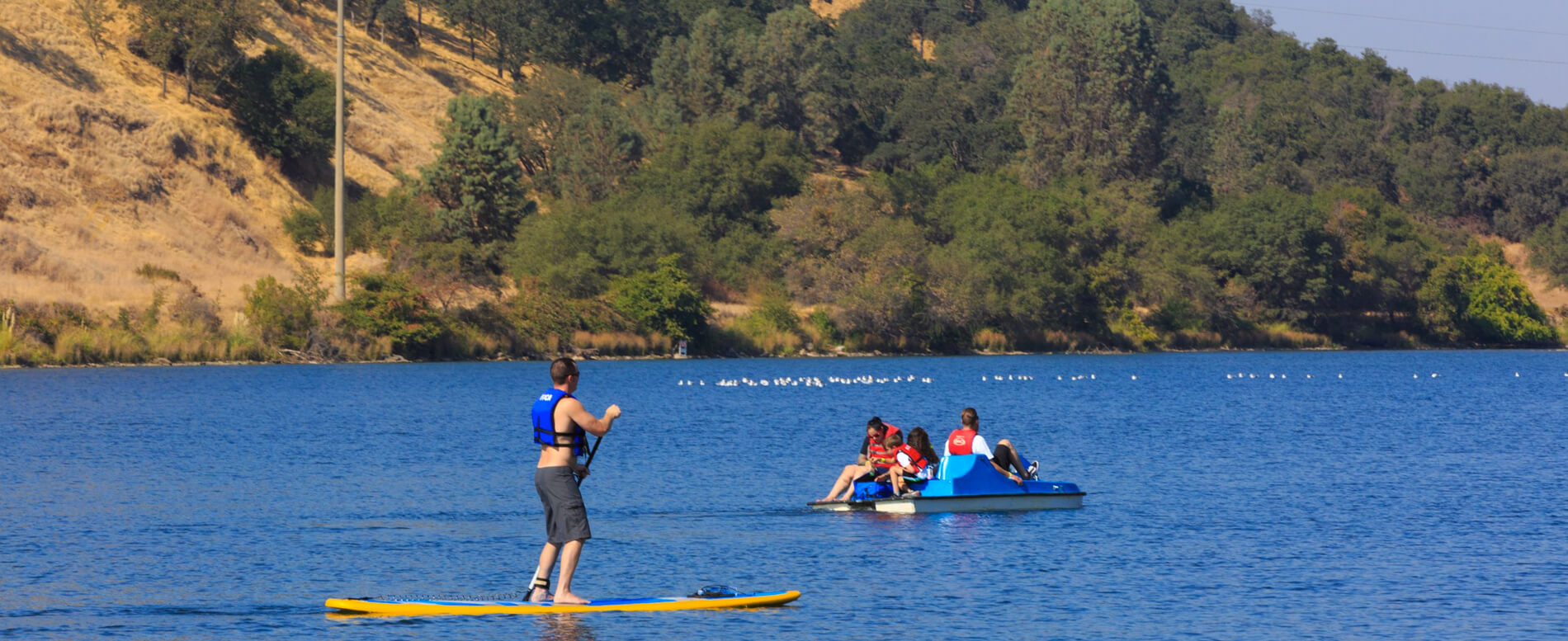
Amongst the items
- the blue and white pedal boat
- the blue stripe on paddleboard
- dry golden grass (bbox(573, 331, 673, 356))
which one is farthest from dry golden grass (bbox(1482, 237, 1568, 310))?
the blue stripe on paddleboard

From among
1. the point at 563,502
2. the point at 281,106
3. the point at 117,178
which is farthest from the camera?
the point at 281,106

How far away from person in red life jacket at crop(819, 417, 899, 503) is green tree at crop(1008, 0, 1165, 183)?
102 m

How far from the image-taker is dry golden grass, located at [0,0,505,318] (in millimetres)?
87000

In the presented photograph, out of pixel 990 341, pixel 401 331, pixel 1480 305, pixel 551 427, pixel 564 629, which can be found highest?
pixel 1480 305

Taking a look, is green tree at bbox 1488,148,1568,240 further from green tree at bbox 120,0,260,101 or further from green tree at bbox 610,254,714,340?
green tree at bbox 120,0,260,101

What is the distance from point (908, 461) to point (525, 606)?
36.8 feet

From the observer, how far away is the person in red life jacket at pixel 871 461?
3036 centimetres

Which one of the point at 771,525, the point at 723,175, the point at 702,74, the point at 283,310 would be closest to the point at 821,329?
the point at 723,175

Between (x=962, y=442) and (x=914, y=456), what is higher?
(x=962, y=442)

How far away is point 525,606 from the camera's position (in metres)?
20.3

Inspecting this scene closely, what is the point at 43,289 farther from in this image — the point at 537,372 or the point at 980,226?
the point at 980,226

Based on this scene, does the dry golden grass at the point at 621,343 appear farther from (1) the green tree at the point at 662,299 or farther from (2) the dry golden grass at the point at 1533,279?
(2) the dry golden grass at the point at 1533,279

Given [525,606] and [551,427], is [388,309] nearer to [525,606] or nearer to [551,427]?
[525,606]

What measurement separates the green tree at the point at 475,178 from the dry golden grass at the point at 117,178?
6.33m
